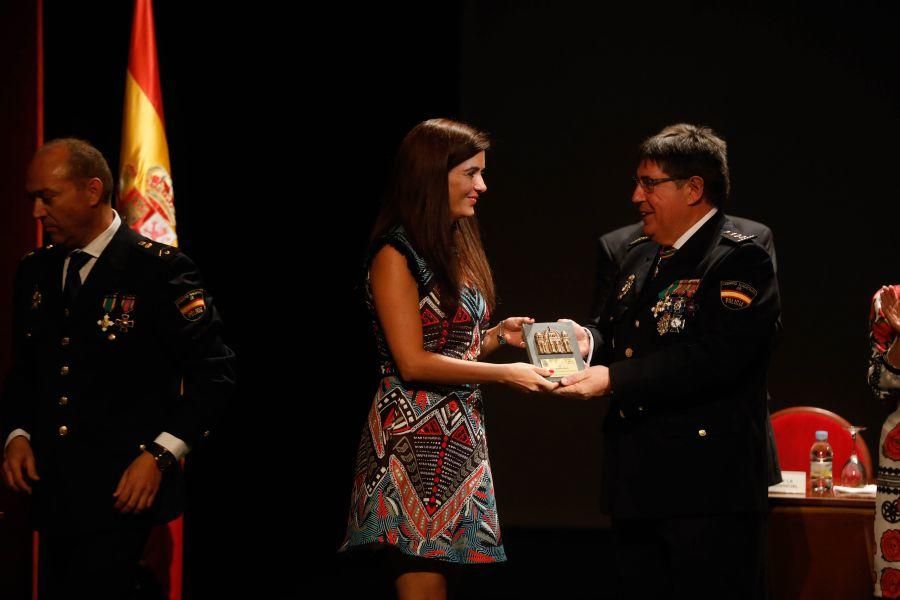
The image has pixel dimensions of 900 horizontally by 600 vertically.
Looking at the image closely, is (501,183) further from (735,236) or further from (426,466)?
(426,466)

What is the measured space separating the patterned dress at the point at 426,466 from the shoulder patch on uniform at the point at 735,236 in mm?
666

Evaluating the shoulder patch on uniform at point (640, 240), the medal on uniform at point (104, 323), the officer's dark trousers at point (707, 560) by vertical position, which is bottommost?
the officer's dark trousers at point (707, 560)

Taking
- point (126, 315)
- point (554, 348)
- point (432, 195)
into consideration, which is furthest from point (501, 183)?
point (126, 315)

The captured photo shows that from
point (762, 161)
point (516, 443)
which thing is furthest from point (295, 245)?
point (762, 161)

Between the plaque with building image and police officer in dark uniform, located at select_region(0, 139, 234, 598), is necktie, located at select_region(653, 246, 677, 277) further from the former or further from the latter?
police officer in dark uniform, located at select_region(0, 139, 234, 598)

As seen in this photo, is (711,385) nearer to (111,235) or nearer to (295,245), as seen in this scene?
(111,235)

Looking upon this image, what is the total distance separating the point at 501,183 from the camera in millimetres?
5387

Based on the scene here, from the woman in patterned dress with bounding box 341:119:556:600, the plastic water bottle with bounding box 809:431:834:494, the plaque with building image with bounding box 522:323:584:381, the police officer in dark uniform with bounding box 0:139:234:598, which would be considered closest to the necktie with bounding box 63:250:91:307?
the police officer in dark uniform with bounding box 0:139:234:598

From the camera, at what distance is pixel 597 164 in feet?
17.6

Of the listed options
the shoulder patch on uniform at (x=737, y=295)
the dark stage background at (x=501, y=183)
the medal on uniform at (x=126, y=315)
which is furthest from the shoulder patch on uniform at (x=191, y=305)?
the dark stage background at (x=501, y=183)

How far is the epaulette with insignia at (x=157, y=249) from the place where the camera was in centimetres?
243

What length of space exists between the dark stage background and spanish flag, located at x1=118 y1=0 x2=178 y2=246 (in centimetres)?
70

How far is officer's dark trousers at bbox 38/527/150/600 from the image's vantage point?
2.22m

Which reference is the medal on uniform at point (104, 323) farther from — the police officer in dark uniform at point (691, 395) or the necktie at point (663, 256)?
the necktie at point (663, 256)
